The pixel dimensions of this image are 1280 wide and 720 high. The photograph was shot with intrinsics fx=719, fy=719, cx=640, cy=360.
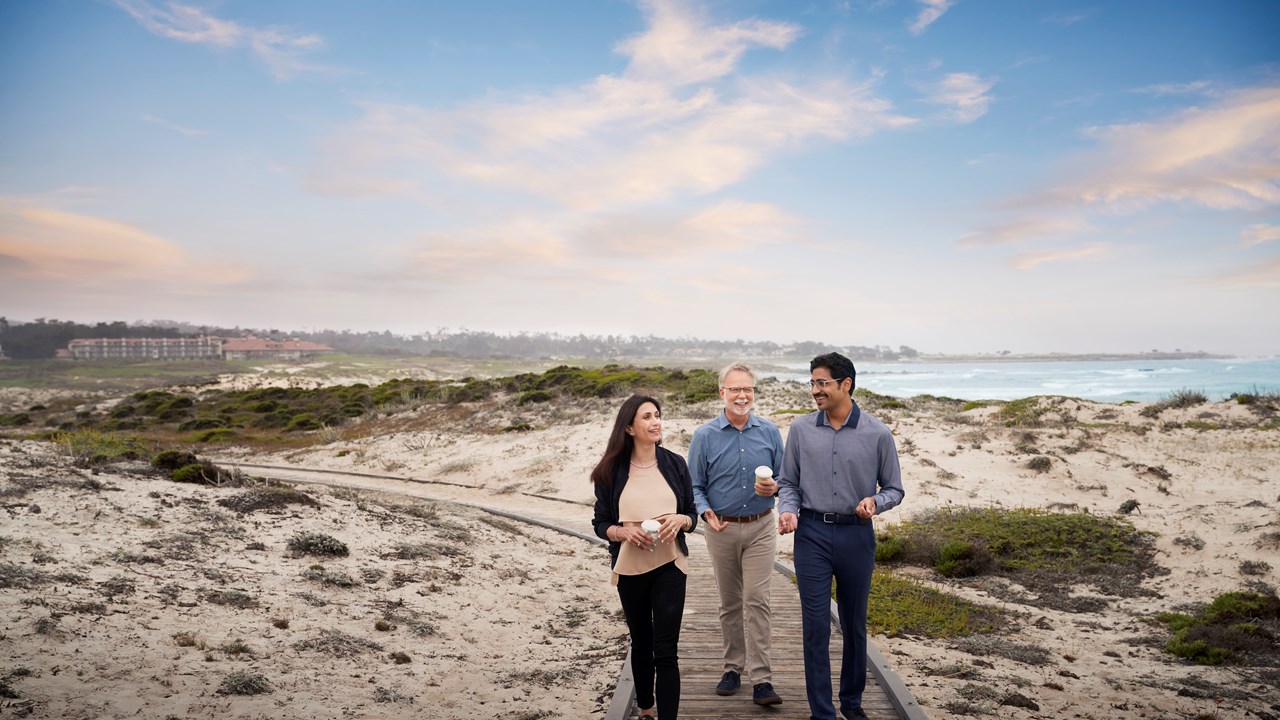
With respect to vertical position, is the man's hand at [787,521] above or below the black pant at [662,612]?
above

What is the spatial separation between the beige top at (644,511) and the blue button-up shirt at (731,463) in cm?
77

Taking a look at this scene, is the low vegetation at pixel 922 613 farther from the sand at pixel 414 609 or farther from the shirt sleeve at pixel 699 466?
the shirt sleeve at pixel 699 466

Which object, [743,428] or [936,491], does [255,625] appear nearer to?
[743,428]

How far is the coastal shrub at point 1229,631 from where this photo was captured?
322 inches

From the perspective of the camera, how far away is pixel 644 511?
436cm

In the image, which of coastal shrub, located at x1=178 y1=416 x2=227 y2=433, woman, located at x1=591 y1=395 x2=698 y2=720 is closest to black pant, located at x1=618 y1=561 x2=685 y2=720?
woman, located at x1=591 y1=395 x2=698 y2=720

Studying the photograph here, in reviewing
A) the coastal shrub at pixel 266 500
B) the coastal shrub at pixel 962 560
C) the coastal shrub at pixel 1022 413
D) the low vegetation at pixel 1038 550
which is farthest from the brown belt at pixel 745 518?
the coastal shrub at pixel 1022 413

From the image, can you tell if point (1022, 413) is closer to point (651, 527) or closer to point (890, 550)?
point (890, 550)

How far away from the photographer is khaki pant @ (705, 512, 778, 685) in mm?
5223

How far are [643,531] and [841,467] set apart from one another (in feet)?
4.63

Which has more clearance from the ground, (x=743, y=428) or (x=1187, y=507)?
(x=743, y=428)

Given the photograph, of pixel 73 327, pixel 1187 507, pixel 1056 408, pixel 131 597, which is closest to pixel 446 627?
pixel 131 597

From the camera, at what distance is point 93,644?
6.32m

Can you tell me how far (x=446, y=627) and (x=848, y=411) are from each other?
6034mm
